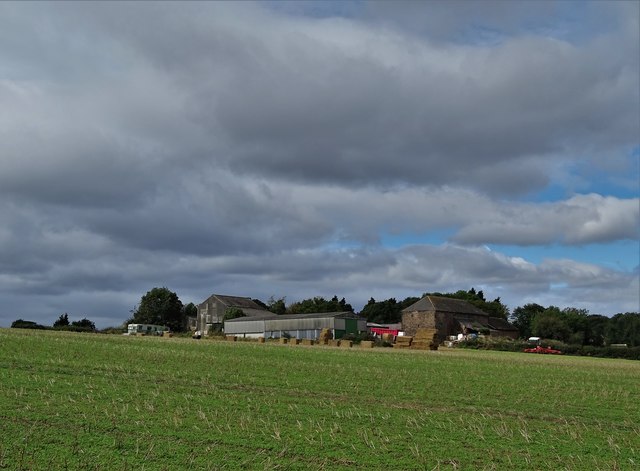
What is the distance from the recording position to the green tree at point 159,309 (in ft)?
530

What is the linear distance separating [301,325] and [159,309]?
189ft

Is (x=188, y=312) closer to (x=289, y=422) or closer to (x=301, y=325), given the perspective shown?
(x=301, y=325)

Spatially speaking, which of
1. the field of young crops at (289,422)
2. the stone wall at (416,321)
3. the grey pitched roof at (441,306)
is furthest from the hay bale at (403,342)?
the field of young crops at (289,422)

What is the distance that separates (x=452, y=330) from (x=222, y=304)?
51709 millimetres

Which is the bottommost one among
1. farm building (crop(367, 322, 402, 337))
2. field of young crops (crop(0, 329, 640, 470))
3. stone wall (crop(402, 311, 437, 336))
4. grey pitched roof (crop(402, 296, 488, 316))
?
field of young crops (crop(0, 329, 640, 470))

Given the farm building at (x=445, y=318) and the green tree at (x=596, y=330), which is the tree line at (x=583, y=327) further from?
the farm building at (x=445, y=318)

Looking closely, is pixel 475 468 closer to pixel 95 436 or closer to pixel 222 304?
pixel 95 436

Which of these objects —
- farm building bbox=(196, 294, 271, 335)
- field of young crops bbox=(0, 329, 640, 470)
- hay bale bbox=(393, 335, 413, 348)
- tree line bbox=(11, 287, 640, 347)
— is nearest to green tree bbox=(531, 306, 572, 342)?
tree line bbox=(11, 287, 640, 347)

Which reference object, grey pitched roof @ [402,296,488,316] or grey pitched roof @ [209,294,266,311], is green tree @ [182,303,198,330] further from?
grey pitched roof @ [402,296,488,316]

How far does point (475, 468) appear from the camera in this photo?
42.3ft

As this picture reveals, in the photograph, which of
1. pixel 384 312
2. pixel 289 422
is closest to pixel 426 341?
pixel 289 422

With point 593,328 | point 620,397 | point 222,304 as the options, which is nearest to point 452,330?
point 222,304

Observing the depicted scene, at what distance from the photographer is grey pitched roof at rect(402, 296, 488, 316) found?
133 m

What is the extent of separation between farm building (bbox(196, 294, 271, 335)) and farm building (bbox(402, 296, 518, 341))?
37.4 metres
